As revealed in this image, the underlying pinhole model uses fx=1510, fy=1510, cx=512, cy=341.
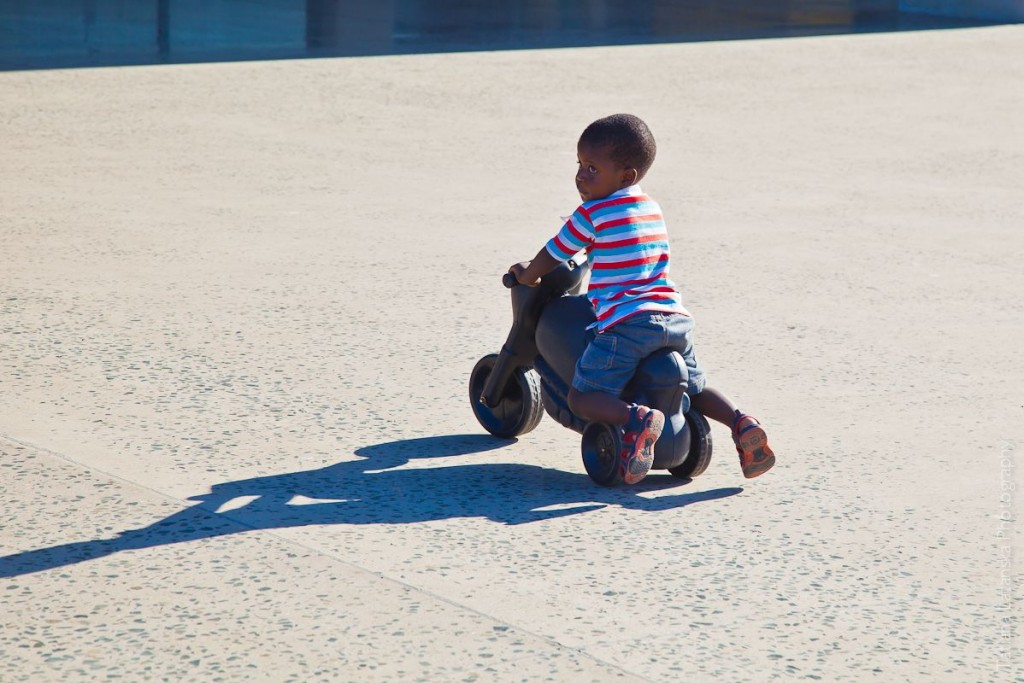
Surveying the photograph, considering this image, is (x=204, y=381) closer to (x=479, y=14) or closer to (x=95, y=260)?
(x=95, y=260)

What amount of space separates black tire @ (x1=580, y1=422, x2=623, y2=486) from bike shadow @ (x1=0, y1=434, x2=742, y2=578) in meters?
0.05

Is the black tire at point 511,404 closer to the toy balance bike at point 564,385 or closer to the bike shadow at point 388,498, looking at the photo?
the toy balance bike at point 564,385

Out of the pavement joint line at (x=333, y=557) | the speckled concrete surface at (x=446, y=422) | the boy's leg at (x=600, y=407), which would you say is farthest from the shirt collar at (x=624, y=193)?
the pavement joint line at (x=333, y=557)

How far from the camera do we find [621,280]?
461 centimetres

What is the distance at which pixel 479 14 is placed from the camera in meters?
19.5

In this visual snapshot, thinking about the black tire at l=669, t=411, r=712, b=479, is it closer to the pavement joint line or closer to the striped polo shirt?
the striped polo shirt

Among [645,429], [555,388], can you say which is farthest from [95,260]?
[645,429]

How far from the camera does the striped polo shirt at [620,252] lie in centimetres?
460

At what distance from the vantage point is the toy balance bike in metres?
4.58

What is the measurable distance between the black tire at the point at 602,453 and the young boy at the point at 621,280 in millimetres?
45

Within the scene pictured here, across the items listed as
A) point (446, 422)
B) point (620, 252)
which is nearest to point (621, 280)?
point (620, 252)

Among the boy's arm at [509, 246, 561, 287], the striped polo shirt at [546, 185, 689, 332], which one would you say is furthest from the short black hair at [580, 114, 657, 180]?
the boy's arm at [509, 246, 561, 287]

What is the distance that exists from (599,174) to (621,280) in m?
0.33

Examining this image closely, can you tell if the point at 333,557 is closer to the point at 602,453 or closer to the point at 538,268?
the point at 602,453
